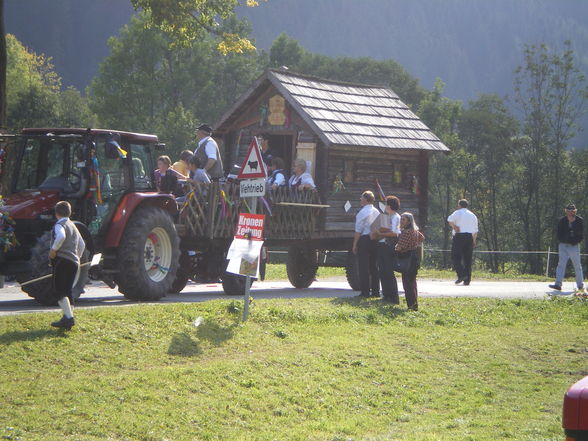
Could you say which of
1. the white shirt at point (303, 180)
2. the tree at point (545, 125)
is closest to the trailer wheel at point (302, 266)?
the white shirt at point (303, 180)

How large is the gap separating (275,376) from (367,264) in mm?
6321

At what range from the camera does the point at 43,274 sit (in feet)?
43.2

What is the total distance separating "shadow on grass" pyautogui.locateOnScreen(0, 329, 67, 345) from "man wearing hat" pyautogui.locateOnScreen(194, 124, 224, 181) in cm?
693

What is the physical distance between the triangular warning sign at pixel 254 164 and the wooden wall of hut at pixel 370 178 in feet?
24.1

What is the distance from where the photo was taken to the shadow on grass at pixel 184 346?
11.7m

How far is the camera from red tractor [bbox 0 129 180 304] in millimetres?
13953

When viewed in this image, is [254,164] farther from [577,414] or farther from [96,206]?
[577,414]

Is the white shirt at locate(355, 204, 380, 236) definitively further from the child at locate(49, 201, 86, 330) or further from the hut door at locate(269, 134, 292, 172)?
the hut door at locate(269, 134, 292, 172)

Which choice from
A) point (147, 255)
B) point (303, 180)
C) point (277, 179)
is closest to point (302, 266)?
point (303, 180)

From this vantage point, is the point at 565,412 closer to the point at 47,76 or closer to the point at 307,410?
the point at 307,410

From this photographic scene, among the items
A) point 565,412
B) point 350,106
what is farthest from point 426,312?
point 565,412

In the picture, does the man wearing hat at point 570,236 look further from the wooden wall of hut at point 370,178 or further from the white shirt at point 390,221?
the white shirt at point 390,221

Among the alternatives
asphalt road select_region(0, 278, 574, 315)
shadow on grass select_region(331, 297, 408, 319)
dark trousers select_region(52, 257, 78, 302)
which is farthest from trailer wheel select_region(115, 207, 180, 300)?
dark trousers select_region(52, 257, 78, 302)

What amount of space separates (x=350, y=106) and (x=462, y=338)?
10.6 meters
